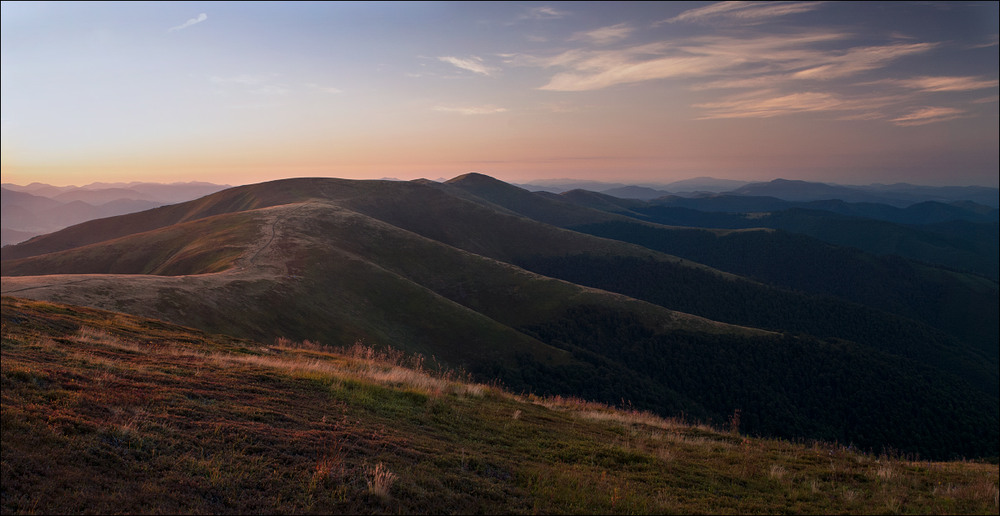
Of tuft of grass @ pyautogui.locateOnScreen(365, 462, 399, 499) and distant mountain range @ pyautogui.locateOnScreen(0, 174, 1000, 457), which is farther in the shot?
distant mountain range @ pyautogui.locateOnScreen(0, 174, 1000, 457)

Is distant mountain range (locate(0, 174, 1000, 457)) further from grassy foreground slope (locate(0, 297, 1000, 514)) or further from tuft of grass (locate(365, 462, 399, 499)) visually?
tuft of grass (locate(365, 462, 399, 499))

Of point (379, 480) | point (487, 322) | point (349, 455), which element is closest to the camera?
point (379, 480)

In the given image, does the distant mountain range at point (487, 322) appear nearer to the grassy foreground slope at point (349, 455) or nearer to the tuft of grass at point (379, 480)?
the grassy foreground slope at point (349, 455)

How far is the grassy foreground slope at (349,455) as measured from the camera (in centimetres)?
659

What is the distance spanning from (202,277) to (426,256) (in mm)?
70265

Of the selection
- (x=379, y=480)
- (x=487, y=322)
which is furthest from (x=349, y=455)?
(x=487, y=322)

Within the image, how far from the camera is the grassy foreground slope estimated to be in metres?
6.59

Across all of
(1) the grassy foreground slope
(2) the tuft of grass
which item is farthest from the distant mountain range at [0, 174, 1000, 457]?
(2) the tuft of grass

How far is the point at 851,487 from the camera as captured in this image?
1085 cm

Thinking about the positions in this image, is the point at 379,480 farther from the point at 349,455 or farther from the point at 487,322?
the point at 487,322

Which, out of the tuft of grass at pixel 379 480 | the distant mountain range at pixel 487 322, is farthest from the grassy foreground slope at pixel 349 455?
the distant mountain range at pixel 487 322

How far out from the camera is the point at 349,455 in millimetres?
8602

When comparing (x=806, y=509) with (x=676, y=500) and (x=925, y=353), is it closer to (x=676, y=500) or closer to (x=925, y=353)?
(x=676, y=500)

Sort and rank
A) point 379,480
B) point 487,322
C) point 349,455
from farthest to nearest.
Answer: point 487,322 → point 349,455 → point 379,480
